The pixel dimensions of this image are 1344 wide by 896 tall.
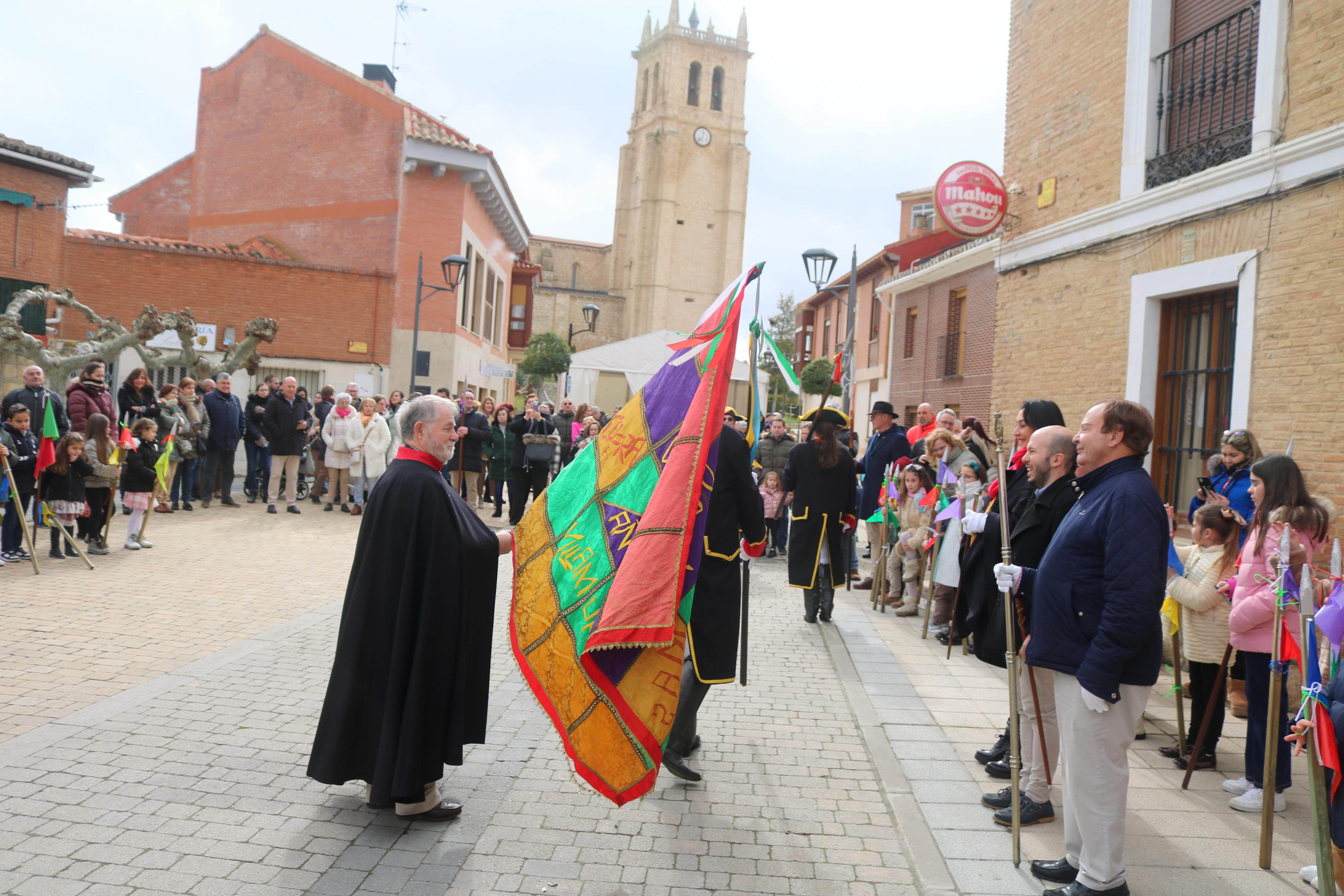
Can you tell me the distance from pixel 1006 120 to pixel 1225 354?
14.0 feet

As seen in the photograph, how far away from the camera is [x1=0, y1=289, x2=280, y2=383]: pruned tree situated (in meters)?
15.2

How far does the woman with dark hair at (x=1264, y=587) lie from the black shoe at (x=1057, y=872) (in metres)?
1.38

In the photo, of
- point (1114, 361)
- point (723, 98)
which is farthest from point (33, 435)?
point (723, 98)

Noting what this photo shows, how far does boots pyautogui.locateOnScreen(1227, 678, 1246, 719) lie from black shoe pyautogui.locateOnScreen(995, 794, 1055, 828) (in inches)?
98.8

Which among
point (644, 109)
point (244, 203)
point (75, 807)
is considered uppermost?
point (644, 109)

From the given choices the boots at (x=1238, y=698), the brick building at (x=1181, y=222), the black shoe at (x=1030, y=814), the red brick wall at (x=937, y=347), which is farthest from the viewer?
the red brick wall at (x=937, y=347)

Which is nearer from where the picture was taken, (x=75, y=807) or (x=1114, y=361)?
(x=75, y=807)

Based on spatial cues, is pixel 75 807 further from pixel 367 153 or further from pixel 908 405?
pixel 908 405

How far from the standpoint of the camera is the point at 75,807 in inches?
156

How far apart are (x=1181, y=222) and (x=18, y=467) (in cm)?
1091

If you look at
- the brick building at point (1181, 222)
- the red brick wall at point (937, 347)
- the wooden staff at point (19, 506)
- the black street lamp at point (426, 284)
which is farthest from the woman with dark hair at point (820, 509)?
the black street lamp at point (426, 284)

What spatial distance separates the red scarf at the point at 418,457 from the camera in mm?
4219

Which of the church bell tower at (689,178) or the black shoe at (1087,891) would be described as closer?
the black shoe at (1087,891)

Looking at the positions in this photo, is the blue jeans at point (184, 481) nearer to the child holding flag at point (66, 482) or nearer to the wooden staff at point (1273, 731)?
→ the child holding flag at point (66, 482)
